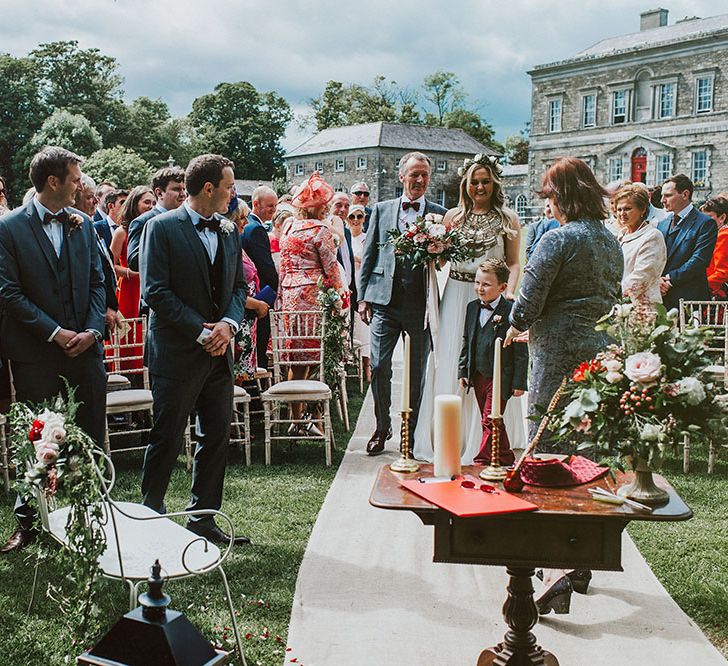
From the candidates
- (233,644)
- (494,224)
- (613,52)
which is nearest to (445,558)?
(233,644)

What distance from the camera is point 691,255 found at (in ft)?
A: 29.0

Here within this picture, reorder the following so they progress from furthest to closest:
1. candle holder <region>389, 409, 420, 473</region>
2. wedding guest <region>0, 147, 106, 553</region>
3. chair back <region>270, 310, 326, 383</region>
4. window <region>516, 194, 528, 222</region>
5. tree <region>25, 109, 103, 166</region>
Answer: window <region>516, 194, 528, 222</region>
tree <region>25, 109, 103, 166</region>
chair back <region>270, 310, 326, 383</region>
wedding guest <region>0, 147, 106, 553</region>
candle holder <region>389, 409, 420, 473</region>

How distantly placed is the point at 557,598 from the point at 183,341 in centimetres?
254

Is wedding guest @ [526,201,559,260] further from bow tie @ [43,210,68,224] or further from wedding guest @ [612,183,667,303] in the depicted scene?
bow tie @ [43,210,68,224]

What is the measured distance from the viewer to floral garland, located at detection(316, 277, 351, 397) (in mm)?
8141

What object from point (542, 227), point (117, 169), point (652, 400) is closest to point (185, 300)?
point (652, 400)

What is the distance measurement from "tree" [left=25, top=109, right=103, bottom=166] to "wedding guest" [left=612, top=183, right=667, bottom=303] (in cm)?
4944

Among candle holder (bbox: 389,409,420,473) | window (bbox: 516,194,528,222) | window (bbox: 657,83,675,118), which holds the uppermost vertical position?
window (bbox: 657,83,675,118)

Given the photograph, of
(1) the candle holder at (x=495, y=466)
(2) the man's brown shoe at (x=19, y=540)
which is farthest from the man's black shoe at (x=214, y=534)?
(1) the candle holder at (x=495, y=466)

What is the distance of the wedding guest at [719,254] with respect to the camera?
9.60m

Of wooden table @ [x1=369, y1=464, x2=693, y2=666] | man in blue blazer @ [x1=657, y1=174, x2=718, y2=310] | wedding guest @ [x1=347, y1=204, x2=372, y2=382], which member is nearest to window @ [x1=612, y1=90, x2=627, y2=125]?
wedding guest @ [x1=347, y1=204, x2=372, y2=382]

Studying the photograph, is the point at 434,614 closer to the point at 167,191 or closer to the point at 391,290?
the point at 391,290

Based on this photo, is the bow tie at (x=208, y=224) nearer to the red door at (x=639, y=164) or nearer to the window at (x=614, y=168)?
the red door at (x=639, y=164)

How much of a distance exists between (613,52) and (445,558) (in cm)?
5501
